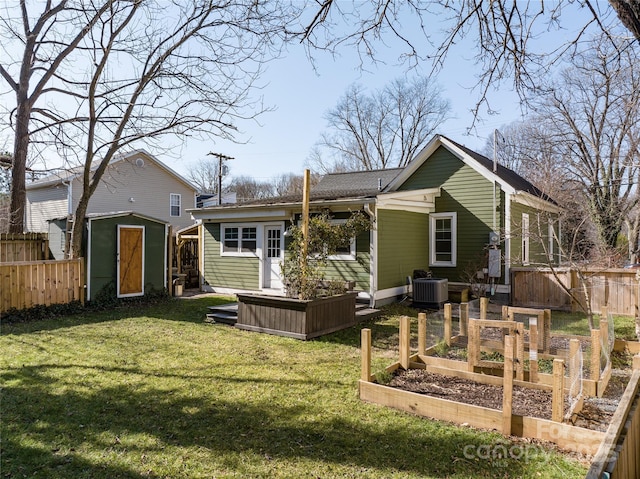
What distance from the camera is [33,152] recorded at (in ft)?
36.3

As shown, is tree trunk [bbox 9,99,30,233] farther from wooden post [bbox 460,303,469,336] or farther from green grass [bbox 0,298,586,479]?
wooden post [bbox 460,303,469,336]

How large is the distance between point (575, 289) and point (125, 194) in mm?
19720

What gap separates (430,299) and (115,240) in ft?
27.6

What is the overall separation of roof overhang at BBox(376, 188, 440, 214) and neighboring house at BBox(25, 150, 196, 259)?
12.7m

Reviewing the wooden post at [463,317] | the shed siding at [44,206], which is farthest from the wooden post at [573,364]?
the shed siding at [44,206]

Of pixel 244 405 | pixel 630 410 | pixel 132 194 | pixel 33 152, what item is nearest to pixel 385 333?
pixel 244 405

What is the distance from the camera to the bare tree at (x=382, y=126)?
96.8ft

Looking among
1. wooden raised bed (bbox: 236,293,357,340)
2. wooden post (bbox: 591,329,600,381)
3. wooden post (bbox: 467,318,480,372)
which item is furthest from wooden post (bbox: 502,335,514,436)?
wooden raised bed (bbox: 236,293,357,340)

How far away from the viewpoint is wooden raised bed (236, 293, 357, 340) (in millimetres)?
7309

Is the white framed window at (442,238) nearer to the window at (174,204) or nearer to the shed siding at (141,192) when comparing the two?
the shed siding at (141,192)

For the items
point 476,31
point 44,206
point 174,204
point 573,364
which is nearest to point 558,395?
point 573,364

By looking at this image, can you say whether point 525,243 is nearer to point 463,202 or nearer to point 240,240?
point 463,202

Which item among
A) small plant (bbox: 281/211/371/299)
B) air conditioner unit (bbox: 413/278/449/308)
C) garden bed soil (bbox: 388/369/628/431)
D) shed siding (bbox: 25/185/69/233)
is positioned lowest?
garden bed soil (bbox: 388/369/628/431)

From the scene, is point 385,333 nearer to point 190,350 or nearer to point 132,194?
point 190,350
